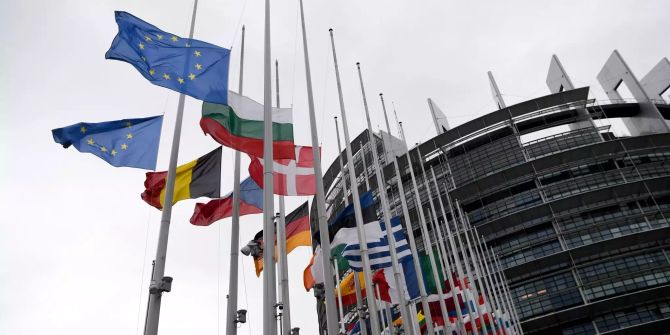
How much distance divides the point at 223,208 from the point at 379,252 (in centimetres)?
665

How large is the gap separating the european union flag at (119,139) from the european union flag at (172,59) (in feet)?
5.44

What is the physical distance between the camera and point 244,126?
46.1ft

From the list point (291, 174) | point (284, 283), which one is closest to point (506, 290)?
point (291, 174)

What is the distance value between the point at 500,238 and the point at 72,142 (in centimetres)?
4915

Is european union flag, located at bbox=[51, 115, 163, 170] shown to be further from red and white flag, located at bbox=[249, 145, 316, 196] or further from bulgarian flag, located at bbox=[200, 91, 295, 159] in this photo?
red and white flag, located at bbox=[249, 145, 316, 196]

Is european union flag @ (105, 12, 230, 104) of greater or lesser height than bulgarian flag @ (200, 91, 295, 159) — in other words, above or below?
above

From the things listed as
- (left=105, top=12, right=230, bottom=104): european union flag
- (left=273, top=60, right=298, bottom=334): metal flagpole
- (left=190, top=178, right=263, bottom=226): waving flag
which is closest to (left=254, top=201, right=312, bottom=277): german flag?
(left=190, top=178, right=263, bottom=226): waving flag

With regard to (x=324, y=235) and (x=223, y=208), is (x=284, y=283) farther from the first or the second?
(x=223, y=208)

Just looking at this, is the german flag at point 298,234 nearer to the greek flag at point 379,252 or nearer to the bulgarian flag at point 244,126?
the greek flag at point 379,252

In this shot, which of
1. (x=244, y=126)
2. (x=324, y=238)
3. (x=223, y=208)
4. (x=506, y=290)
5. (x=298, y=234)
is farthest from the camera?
(x=506, y=290)

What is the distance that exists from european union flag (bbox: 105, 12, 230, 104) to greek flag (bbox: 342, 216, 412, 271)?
7496mm

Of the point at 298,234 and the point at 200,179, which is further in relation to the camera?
the point at 298,234

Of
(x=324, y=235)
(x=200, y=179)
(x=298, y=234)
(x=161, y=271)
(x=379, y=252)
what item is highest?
(x=200, y=179)

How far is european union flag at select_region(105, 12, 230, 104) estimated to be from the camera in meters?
Answer: 13.0
